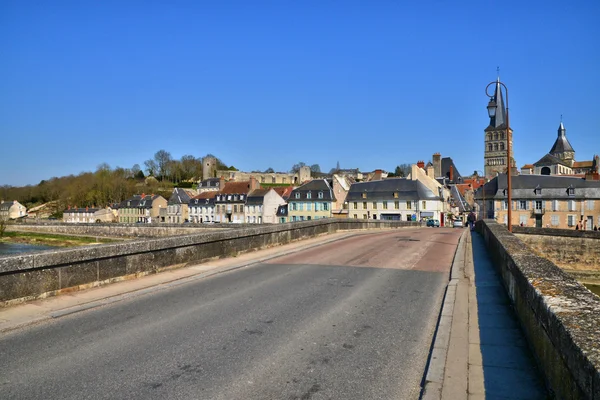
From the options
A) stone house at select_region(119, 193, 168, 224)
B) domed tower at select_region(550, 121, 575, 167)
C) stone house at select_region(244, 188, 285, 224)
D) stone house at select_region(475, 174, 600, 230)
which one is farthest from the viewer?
domed tower at select_region(550, 121, 575, 167)

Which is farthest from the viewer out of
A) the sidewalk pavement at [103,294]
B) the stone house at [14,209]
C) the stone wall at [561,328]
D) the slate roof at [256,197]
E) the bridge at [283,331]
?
the stone house at [14,209]

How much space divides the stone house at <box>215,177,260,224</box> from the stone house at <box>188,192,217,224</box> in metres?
1.65

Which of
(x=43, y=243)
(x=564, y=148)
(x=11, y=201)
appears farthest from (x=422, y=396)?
(x=564, y=148)

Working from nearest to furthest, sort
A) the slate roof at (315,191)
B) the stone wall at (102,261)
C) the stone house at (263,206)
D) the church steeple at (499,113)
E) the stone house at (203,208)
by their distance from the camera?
the stone wall at (102,261), the slate roof at (315,191), the stone house at (263,206), the stone house at (203,208), the church steeple at (499,113)

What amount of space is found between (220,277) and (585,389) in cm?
738

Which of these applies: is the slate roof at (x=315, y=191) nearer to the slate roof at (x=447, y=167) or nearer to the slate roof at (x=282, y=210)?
the slate roof at (x=282, y=210)

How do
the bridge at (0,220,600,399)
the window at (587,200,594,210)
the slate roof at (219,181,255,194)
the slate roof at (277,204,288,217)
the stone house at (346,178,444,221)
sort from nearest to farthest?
the bridge at (0,220,600,399) < the window at (587,200,594,210) < the stone house at (346,178,444,221) < the slate roof at (277,204,288,217) < the slate roof at (219,181,255,194)

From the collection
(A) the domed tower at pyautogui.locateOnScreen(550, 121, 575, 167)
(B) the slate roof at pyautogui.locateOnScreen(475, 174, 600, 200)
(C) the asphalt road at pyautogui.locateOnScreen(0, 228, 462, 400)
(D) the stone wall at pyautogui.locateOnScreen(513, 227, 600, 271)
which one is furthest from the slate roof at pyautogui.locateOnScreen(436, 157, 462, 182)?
(C) the asphalt road at pyautogui.locateOnScreen(0, 228, 462, 400)

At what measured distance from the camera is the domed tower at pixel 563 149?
11793 cm

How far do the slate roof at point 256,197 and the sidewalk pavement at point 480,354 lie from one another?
66.0 metres

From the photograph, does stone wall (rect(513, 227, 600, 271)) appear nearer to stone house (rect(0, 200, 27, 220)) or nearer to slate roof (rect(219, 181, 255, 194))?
slate roof (rect(219, 181, 255, 194))

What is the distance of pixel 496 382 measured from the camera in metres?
3.81

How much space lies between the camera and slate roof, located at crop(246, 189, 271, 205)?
7288 centimetres

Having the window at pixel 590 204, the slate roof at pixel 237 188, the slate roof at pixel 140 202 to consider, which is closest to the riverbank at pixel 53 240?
the slate roof at pixel 237 188
